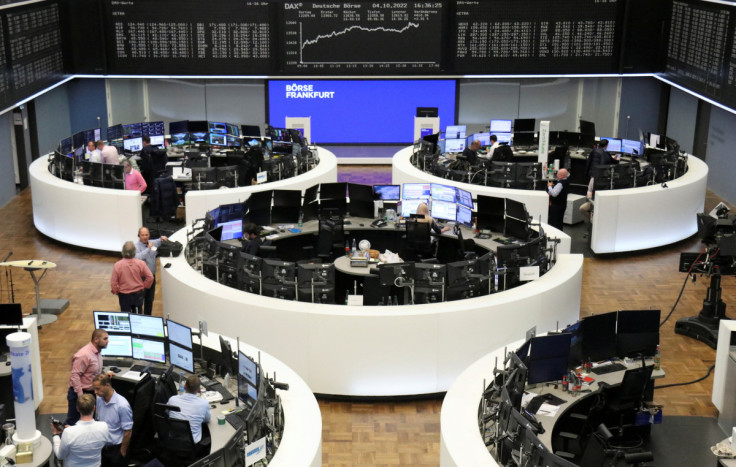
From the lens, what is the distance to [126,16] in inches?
766

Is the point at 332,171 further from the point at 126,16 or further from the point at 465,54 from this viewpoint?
the point at 126,16

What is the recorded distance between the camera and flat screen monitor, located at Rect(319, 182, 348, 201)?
13.7 metres

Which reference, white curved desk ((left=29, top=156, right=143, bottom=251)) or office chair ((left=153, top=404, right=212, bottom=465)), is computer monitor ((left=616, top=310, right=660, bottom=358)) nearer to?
office chair ((left=153, top=404, right=212, bottom=465))

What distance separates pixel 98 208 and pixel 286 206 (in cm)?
320

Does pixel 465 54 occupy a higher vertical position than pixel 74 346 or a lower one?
higher

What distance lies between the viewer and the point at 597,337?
9.38 metres

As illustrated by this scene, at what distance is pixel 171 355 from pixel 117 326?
2.09 feet

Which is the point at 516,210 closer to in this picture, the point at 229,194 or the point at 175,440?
the point at 229,194

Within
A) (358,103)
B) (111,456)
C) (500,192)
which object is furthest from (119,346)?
(358,103)

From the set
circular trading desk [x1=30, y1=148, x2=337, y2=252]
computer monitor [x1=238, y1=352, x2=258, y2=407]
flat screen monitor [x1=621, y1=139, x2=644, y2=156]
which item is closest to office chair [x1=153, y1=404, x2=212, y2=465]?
computer monitor [x1=238, y1=352, x2=258, y2=407]

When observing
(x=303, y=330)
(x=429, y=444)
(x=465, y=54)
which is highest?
(x=465, y=54)

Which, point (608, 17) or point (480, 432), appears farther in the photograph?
point (608, 17)

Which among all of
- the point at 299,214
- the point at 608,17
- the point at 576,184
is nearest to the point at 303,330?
the point at 299,214

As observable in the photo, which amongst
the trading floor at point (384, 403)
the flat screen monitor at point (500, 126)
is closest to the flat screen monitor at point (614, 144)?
the trading floor at point (384, 403)
